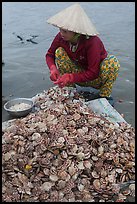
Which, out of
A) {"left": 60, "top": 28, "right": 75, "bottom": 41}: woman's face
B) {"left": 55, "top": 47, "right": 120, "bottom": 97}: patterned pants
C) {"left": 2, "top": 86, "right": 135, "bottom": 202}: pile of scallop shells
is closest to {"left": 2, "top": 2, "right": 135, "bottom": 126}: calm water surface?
{"left": 55, "top": 47, "right": 120, "bottom": 97}: patterned pants

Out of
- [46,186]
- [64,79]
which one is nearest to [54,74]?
[64,79]

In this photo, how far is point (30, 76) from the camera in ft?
14.2

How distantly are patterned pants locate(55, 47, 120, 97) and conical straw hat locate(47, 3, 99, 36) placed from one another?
1.37 ft

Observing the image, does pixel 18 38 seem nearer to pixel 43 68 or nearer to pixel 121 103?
pixel 43 68

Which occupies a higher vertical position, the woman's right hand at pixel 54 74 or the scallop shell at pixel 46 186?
the woman's right hand at pixel 54 74

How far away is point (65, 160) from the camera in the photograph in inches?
92.2

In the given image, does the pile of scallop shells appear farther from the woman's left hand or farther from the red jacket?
the red jacket

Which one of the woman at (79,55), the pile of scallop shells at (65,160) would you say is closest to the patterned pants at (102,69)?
the woman at (79,55)

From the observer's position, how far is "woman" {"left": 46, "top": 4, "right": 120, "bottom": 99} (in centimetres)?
293

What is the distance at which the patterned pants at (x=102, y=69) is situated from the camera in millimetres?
3227

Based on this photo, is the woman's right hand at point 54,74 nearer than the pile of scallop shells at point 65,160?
No

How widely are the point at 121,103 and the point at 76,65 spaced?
70 centimetres

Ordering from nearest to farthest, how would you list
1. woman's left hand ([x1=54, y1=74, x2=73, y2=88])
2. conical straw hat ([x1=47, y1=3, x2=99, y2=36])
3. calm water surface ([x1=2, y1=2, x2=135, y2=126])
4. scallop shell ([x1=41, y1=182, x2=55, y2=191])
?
scallop shell ([x1=41, y1=182, x2=55, y2=191]) → conical straw hat ([x1=47, y1=3, x2=99, y2=36]) → woman's left hand ([x1=54, y1=74, x2=73, y2=88]) → calm water surface ([x1=2, y1=2, x2=135, y2=126])

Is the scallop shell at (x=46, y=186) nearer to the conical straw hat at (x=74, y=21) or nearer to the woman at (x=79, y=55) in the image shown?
the woman at (x=79, y=55)
